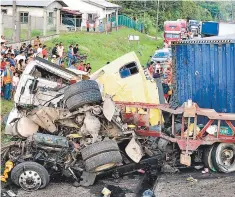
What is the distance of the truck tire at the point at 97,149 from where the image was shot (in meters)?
8.43

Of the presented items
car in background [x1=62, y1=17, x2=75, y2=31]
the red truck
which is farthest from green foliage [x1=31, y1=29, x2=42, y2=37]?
the red truck

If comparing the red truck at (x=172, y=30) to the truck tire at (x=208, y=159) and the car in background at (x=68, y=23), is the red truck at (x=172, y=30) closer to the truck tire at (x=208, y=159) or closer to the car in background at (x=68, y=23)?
the car in background at (x=68, y=23)

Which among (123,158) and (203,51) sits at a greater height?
(203,51)

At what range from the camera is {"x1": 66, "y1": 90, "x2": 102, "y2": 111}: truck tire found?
893 cm

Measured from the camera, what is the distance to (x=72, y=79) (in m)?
10.3

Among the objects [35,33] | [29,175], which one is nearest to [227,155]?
[29,175]

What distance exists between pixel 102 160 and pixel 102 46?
21.3 m

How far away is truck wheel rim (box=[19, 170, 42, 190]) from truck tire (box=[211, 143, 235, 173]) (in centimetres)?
330

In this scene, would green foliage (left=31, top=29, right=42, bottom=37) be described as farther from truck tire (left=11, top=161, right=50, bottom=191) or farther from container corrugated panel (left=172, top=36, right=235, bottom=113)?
truck tire (left=11, top=161, right=50, bottom=191)

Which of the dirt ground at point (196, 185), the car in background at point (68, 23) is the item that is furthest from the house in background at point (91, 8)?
the dirt ground at point (196, 185)

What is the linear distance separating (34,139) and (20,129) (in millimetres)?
565

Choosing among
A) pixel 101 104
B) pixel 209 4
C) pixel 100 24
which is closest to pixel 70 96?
pixel 101 104

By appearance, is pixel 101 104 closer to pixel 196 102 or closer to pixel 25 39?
pixel 196 102

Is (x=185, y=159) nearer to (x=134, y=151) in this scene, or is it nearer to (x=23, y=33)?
(x=134, y=151)
